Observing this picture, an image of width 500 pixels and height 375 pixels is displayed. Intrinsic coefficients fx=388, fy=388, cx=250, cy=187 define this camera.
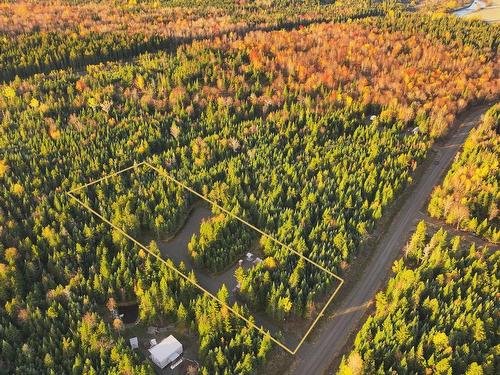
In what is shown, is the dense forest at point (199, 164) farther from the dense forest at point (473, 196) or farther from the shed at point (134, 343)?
the dense forest at point (473, 196)

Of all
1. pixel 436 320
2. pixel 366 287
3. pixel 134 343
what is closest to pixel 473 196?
pixel 366 287

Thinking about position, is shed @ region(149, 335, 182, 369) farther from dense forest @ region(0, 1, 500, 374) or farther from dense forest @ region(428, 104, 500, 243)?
dense forest @ region(428, 104, 500, 243)

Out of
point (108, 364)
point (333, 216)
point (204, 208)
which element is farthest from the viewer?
point (204, 208)

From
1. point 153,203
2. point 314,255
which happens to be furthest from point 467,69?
point 153,203

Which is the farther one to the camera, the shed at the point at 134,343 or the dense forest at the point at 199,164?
the dense forest at the point at 199,164

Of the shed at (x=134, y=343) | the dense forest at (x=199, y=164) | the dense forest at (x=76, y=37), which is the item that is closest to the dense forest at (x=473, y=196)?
the dense forest at (x=199, y=164)

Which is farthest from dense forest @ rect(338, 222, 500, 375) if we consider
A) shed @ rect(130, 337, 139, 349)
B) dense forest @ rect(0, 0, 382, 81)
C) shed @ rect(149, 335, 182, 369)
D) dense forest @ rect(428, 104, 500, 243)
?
dense forest @ rect(0, 0, 382, 81)

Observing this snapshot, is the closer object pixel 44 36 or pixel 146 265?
pixel 146 265

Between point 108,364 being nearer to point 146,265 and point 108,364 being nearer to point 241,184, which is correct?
point 146,265
